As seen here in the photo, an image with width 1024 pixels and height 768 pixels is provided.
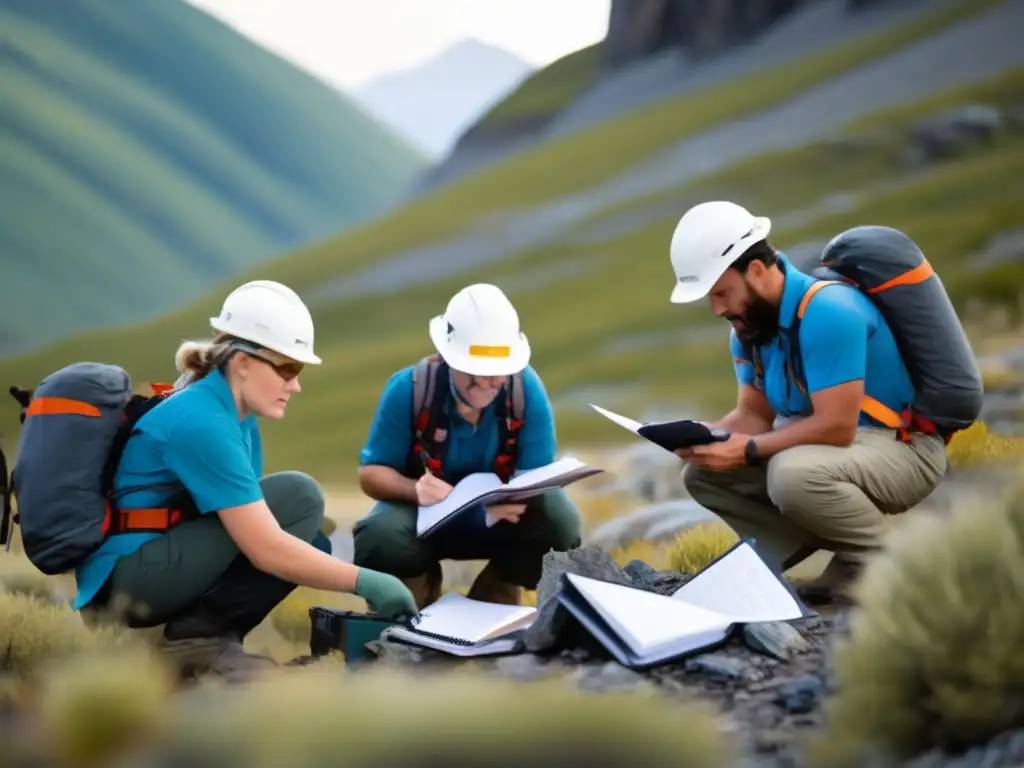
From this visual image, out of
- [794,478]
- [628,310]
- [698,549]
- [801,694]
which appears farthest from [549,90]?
[801,694]

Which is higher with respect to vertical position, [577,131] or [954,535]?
[577,131]

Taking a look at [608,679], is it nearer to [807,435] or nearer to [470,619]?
[470,619]

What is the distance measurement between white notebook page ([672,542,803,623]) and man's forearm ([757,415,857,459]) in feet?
2.75

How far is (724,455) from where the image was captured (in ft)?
20.6

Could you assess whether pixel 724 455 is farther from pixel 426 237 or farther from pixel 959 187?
pixel 426 237

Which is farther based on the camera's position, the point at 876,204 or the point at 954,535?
the point at 876,204

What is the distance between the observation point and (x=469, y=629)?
5402 millimetres

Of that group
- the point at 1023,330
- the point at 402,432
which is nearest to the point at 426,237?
the point at 1023,330

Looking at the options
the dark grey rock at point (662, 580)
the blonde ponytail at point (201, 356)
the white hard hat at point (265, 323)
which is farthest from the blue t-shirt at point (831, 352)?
the blonde ponytail at point (201, 356)

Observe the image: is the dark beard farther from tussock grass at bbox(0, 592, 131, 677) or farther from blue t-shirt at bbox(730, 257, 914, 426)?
tussock grass at bbox(0, 592, 131, 677)

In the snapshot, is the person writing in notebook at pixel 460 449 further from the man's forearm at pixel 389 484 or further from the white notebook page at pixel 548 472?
the white notebook page at pixel 548 472

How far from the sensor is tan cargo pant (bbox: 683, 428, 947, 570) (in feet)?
19.7

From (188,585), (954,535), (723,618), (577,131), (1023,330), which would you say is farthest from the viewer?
(577,131)

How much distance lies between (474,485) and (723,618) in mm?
1457
